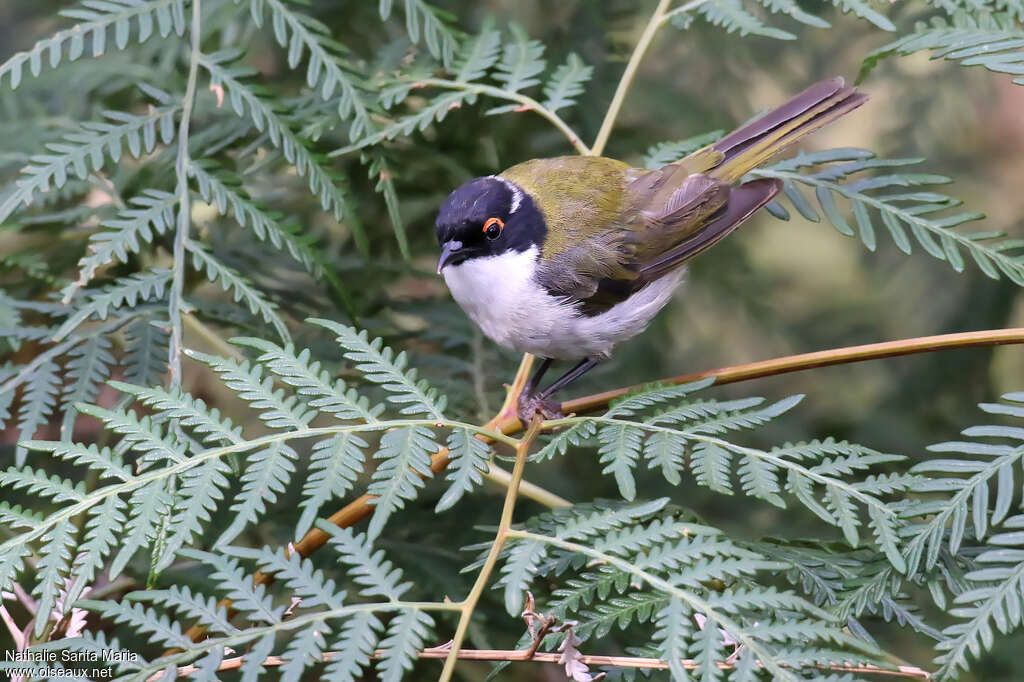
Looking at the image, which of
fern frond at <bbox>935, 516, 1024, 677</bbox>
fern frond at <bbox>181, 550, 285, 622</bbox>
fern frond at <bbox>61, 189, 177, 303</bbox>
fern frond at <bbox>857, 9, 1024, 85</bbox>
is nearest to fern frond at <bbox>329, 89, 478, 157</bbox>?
fern frond at <bbox>61, 189, 177, 303</bbox>

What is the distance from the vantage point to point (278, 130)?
2365 millimetres

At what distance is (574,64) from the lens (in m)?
2.69

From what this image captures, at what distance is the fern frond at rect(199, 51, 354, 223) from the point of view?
2348 millimetres

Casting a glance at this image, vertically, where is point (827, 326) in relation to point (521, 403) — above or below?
below

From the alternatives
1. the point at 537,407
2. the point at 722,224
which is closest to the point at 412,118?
the point at 537,407

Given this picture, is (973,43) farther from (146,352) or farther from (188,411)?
(146,352)

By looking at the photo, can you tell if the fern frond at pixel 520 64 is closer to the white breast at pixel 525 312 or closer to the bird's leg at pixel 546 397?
the white breast at pixel 525 312

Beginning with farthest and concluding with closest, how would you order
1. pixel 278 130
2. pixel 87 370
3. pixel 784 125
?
1. pixel 784 125
2. pixel 278 130
3. pixel 87 370

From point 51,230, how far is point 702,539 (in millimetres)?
2197

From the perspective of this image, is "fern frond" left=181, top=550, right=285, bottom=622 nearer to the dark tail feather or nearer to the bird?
the bird

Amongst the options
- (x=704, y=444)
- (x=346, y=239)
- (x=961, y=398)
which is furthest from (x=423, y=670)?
(x=961, y=398)

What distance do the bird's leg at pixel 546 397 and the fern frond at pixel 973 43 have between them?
3.82 ft

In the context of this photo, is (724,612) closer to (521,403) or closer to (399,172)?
(521,403)

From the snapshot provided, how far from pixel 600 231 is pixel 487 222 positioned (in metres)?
0.39
